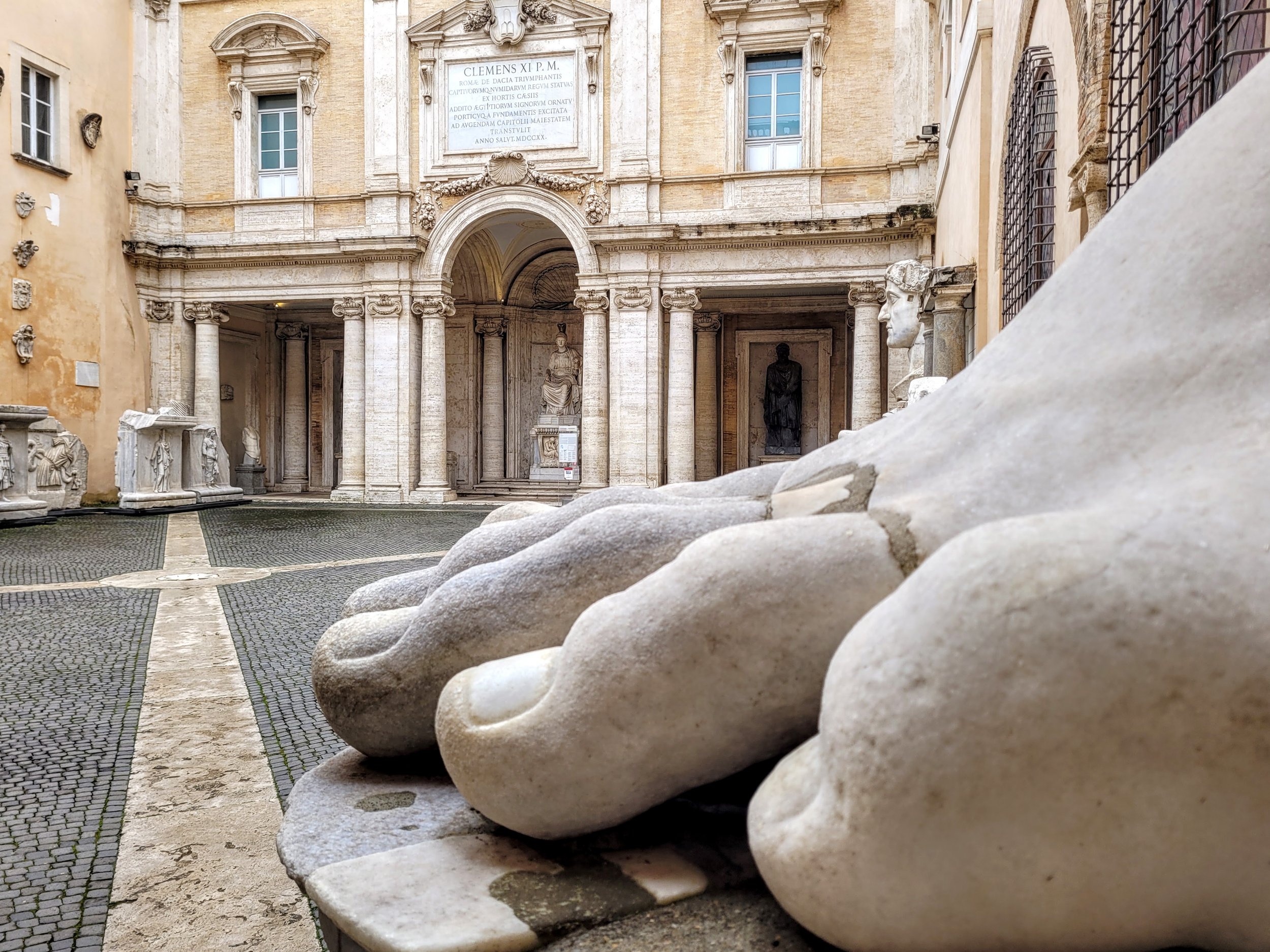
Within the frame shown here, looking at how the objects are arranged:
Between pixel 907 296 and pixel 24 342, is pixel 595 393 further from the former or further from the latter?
pixel 24 342

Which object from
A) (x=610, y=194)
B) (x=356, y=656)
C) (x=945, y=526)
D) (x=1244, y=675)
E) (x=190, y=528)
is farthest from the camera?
(x=610, y=194)

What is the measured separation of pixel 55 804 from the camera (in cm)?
264

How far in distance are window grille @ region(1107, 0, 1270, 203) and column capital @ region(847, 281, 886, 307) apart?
10.3m

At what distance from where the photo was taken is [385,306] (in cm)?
1638

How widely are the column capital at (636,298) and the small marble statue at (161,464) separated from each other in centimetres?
724

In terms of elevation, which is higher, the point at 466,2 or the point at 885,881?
the point at 466,2

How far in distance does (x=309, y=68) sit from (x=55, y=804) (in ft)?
54.8

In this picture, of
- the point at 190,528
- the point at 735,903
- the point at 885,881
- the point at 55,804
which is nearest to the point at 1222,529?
the point at 885,881

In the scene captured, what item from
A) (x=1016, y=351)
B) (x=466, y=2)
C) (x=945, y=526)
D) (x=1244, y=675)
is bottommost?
(x=1244, y=675)

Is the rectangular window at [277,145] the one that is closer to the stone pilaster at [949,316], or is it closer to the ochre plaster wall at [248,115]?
the ochre plaster wall at [248,115]

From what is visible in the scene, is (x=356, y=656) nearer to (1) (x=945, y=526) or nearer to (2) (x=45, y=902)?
(2) (x=45, y=902)

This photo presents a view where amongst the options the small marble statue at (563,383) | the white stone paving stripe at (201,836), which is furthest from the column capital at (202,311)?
the white stone paving stripe at (201,836)

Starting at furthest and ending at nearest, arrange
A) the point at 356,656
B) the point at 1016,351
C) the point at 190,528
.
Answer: the point at 190,528 < the point at 356,656 < the point at 1016,351

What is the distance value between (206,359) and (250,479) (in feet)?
9.21
